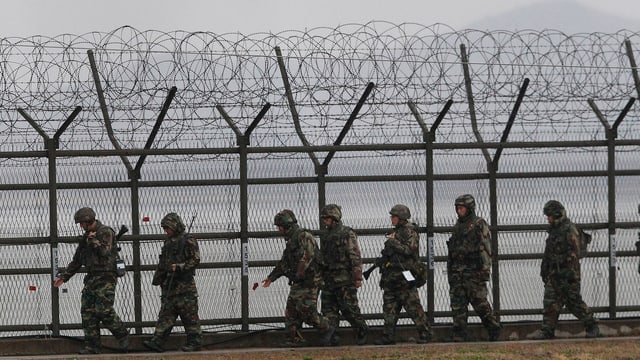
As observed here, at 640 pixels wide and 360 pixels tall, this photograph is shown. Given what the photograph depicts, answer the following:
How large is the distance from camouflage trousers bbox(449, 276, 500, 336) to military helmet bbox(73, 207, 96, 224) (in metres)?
3.80

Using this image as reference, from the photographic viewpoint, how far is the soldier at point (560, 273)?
14.0 meters

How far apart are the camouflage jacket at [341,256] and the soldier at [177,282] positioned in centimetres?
138

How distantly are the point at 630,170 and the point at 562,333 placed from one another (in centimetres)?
201

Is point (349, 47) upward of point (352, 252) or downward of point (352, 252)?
upward

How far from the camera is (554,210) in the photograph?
46.0 ft

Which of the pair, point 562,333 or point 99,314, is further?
point 562,333

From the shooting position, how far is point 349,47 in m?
14.2

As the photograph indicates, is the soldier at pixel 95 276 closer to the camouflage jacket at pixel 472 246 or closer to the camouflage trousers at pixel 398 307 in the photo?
the camouflage trousers at pixel 398 307

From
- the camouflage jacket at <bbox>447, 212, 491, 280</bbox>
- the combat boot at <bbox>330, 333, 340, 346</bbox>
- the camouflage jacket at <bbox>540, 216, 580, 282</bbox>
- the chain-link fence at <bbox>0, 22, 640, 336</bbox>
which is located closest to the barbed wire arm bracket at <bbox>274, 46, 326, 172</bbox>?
the chain-link fence at <bbox>0, 22, 640, 336</bbox>

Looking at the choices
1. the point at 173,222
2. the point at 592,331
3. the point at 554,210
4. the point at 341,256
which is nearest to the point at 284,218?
the point at 341,256

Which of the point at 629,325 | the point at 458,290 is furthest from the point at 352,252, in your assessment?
the point at 629,325

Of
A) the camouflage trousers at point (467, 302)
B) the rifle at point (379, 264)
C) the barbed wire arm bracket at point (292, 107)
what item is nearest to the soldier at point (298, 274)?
the rifle at point (379, 264)

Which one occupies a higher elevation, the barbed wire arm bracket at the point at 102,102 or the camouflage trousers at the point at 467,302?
the barbed wire arm bracket at the point at 102,102

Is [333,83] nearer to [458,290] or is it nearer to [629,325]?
[458,290]
